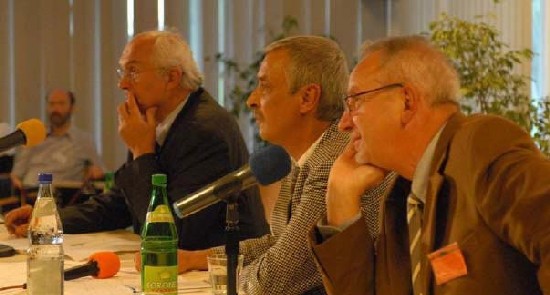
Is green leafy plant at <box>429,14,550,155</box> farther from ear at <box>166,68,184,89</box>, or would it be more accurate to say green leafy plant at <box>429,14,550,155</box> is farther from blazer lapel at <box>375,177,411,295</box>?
blazer lapel at <box>375,177,411,295</box>

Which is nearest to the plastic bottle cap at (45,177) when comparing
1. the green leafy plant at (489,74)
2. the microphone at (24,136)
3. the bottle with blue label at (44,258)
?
the bottle with blue label at (44,258)

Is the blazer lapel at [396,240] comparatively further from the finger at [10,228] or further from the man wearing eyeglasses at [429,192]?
the finger at [10,228]

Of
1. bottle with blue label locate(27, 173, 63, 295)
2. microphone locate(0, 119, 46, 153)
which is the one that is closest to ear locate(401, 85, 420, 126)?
bottle with blue label locate(27, 173, 63, 295)

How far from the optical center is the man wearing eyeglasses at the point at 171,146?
2809mm

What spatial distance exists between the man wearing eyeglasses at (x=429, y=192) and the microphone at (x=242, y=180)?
17cm

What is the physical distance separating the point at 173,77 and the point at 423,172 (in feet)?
5.12

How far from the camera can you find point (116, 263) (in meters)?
2.38

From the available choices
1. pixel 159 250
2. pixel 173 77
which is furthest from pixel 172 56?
pixel 159 250

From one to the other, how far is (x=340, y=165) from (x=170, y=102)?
1238 mm

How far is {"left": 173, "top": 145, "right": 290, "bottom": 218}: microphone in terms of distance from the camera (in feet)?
5.91

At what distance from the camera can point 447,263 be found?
157 cm

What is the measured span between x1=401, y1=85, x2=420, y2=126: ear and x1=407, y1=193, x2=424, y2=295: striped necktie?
0.44 ft

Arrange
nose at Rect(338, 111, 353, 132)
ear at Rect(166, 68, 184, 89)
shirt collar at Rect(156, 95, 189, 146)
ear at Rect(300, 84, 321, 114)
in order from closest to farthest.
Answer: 1. nose at Rect(338, 111, 353, 132)
2. ear at Rect(300, 84, 321, 114)
3. shirt collar at Rect(156, 95, 189, 146)
4. ear at Rect(166, 68, 184, 89)

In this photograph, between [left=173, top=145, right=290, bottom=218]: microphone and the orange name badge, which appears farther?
[left=173, top=145, right=290, bottom=218]: microphone
